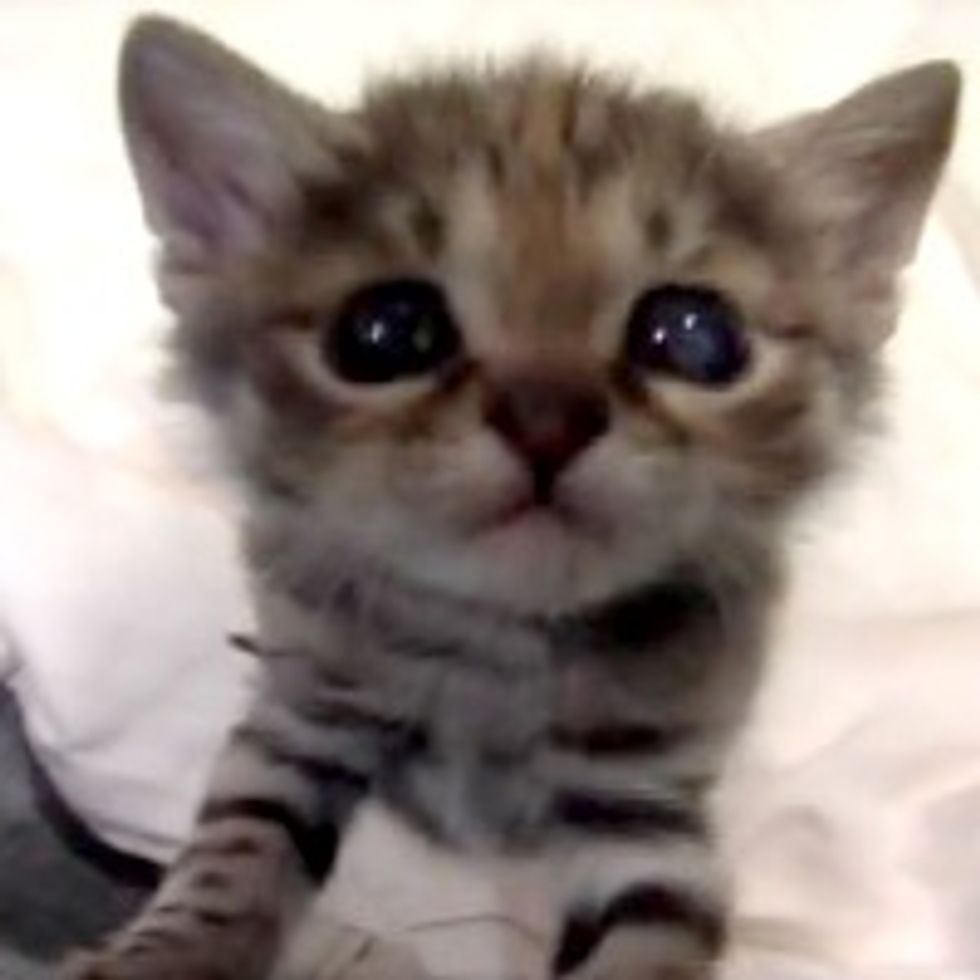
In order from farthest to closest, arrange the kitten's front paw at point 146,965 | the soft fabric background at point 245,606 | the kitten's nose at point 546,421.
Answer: the soft fabric background at point 245,606 → the kitten's front paw at point 146,965 → the kitten's nose at point 546,421

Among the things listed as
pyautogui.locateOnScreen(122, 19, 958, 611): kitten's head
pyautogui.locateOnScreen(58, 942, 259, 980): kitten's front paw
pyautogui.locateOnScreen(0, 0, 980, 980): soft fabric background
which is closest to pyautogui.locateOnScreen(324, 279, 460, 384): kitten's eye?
pyautogui.locateOnScreen(122, 19, 958, 611): kitten's head

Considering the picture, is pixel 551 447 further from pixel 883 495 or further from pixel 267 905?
pixel 883 495

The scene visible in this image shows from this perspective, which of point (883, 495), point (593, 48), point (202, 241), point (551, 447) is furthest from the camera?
point (593, 48)

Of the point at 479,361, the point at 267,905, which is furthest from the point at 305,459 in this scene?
the point at 267,905

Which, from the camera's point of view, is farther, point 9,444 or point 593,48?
point 593,48

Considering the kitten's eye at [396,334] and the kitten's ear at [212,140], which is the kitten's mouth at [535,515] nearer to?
the kitten's eye at [396,334]

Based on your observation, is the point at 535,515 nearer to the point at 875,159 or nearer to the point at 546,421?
the point at 546,421

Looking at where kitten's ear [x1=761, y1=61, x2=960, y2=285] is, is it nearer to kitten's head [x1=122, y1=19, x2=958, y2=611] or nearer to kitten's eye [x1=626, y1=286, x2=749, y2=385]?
kitten's head [x1=122, y1=19, x2=958, y2=611]

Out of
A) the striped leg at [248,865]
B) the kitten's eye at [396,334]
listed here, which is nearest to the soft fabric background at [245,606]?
the striped leg at [248,865]
